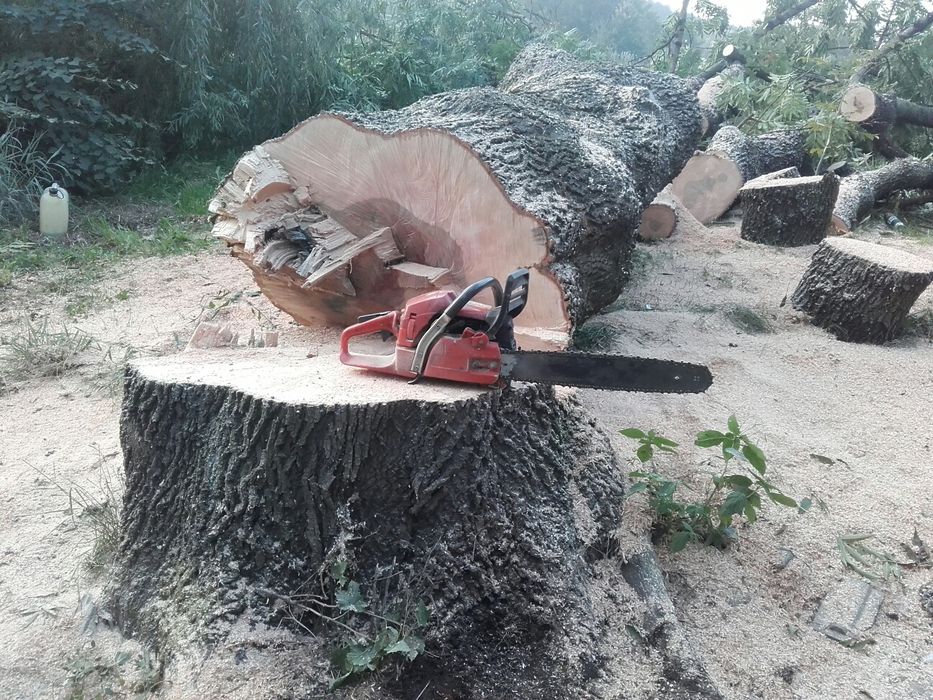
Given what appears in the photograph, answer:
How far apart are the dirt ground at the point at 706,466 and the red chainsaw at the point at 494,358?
0.69 m

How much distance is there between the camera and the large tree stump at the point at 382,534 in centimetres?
174

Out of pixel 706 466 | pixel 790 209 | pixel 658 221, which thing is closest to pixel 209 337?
pixel 706 466

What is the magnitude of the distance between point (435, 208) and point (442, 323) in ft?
3.08

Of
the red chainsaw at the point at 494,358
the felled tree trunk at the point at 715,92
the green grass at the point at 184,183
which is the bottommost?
the green grass at the point at 184,183

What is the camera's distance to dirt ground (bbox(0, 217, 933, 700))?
1.88m

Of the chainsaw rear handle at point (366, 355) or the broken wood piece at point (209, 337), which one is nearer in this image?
the chainsaw rear handle at point (366, 355)

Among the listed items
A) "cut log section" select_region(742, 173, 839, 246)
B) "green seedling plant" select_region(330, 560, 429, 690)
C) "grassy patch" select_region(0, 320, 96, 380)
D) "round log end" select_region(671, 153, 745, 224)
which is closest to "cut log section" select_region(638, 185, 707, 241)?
"cut log section" select_region(742, 173, 839, 246)

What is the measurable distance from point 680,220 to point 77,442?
5324 mm

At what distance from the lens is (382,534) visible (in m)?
1.79

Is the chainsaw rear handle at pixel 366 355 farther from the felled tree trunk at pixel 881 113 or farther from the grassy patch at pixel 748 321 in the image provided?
the felled tree trunk at pixel 881 113

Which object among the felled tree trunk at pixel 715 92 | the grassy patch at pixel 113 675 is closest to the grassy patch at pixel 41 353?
the grassy patch at pixel 113 675

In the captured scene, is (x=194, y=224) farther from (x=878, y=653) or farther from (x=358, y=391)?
(x=878, y=653)

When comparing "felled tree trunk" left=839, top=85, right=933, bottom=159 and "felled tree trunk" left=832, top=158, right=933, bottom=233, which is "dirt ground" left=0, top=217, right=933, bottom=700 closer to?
"felled tree trunk" left=832, top=158, right=933, bottom=233

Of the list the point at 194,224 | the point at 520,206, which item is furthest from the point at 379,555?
the point at 194,224
